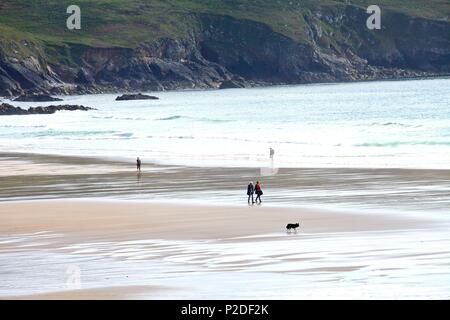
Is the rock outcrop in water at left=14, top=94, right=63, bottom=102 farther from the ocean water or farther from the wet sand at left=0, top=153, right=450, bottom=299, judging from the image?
the wet sand at left=0, top=153, right=450, bottom=299

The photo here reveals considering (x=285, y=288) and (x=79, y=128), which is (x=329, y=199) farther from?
(x=79, y=128)

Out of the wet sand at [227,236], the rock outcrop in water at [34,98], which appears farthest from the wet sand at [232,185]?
the rock outcrop in water at [34,98]

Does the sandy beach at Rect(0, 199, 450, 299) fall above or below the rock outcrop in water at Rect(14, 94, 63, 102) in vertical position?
below

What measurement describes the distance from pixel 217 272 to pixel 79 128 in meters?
74.0

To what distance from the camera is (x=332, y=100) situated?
15450cm

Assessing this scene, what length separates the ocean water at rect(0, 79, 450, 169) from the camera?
189 feet

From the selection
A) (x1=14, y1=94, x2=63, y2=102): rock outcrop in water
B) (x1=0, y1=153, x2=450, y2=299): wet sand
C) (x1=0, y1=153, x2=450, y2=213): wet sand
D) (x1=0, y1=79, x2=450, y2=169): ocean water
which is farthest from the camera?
(x1=14, y1=94, x2=63, y2=102): rock outcrop in water

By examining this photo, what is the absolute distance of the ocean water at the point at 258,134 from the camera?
57594 millimetres

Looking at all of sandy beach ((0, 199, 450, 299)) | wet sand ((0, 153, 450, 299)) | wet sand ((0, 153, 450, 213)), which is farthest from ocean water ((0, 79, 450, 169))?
sandy beach ((0, 199, 450, 299))

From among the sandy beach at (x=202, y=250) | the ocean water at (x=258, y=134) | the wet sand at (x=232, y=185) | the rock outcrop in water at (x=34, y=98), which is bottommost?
the sandy beach at (x=202, y=250)

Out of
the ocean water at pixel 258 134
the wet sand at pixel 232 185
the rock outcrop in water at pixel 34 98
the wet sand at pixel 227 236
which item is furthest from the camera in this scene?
the rock outcrop in water at pixel 34 98

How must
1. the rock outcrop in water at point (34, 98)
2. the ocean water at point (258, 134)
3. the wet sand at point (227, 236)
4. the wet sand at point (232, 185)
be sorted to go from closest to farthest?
the wet sand at point (227, 236) < the wet sand at point (232, 185) < the ocean water at point (258, 134) < the rock outcrop in water at point (34, 98)

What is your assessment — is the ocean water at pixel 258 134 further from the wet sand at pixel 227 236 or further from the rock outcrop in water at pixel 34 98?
the rock outcrop in water at pixel 34 98

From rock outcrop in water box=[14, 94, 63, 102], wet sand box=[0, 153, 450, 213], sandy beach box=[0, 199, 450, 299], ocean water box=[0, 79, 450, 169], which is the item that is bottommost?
sandy beach box=[0, 199, 450, 299]
